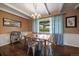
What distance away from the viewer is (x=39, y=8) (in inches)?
72.2

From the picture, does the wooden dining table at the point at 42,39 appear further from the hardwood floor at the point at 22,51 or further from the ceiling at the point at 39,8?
the ceiling at the point at 39,8

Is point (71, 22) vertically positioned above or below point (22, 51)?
above

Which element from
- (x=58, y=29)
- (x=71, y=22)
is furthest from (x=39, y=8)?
(x=71, y=22)

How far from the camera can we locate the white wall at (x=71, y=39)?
1774mm

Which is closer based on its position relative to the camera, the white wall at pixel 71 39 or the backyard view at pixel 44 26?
the white wall at pixel 71 39

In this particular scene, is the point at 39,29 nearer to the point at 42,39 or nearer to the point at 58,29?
the point at 42,39

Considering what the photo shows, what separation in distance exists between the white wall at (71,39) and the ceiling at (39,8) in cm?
45

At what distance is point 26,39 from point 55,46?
54 centimetres

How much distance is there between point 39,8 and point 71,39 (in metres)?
0.80

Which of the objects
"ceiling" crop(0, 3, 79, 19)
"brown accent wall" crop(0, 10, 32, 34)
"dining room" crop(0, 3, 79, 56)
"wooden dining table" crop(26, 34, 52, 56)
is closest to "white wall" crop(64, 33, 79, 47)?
"dining room" crop(0, 3, 79, 56)

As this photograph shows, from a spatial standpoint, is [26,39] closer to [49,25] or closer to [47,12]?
[49,25]

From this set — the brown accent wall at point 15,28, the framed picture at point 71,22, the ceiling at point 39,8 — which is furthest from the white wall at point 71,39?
the brown accent wall at point 15,28

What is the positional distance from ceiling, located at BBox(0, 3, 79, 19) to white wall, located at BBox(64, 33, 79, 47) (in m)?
0.45

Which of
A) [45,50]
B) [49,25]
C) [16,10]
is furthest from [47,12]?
[45,50]
